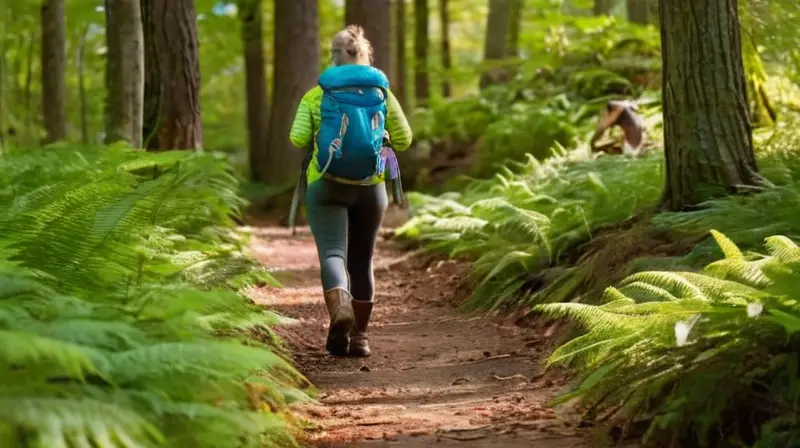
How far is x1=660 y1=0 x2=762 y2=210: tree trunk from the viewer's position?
6.98m

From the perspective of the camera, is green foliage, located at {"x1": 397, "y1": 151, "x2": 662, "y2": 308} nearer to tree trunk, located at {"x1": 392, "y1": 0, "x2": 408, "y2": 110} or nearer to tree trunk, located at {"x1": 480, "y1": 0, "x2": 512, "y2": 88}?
tree trunk, located at {"x1": 480, "y1": 0, "x2": 512, "y2": 88}

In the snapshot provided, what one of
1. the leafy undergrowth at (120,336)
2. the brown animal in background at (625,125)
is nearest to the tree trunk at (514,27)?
the brown animal in background at (625,125)

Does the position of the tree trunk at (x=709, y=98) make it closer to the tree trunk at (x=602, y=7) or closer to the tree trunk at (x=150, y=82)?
the tree trunk at (x=150, y=82)

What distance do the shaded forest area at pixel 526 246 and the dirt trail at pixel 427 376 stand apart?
20 centimetres

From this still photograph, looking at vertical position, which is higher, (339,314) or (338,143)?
(338,143)

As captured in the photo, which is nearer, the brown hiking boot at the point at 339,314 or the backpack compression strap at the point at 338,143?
the backpack compression strap at the point at 338,143

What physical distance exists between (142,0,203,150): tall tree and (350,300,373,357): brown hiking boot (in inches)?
177

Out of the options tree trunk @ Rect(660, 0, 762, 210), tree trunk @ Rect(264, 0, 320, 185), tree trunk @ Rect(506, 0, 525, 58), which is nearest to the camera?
tree trunk @ Rect(660, 0, 762, 210)

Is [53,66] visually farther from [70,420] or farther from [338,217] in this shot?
[70,420]

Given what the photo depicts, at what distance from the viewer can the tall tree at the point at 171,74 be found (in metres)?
10.2

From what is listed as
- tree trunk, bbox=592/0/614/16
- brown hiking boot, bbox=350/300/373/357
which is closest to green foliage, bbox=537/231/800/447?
brown hiking boot, bbox=350/300/373/357

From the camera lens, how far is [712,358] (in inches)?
166

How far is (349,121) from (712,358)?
285cm

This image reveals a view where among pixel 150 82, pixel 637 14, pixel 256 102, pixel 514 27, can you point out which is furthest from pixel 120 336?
pixel 514 27
